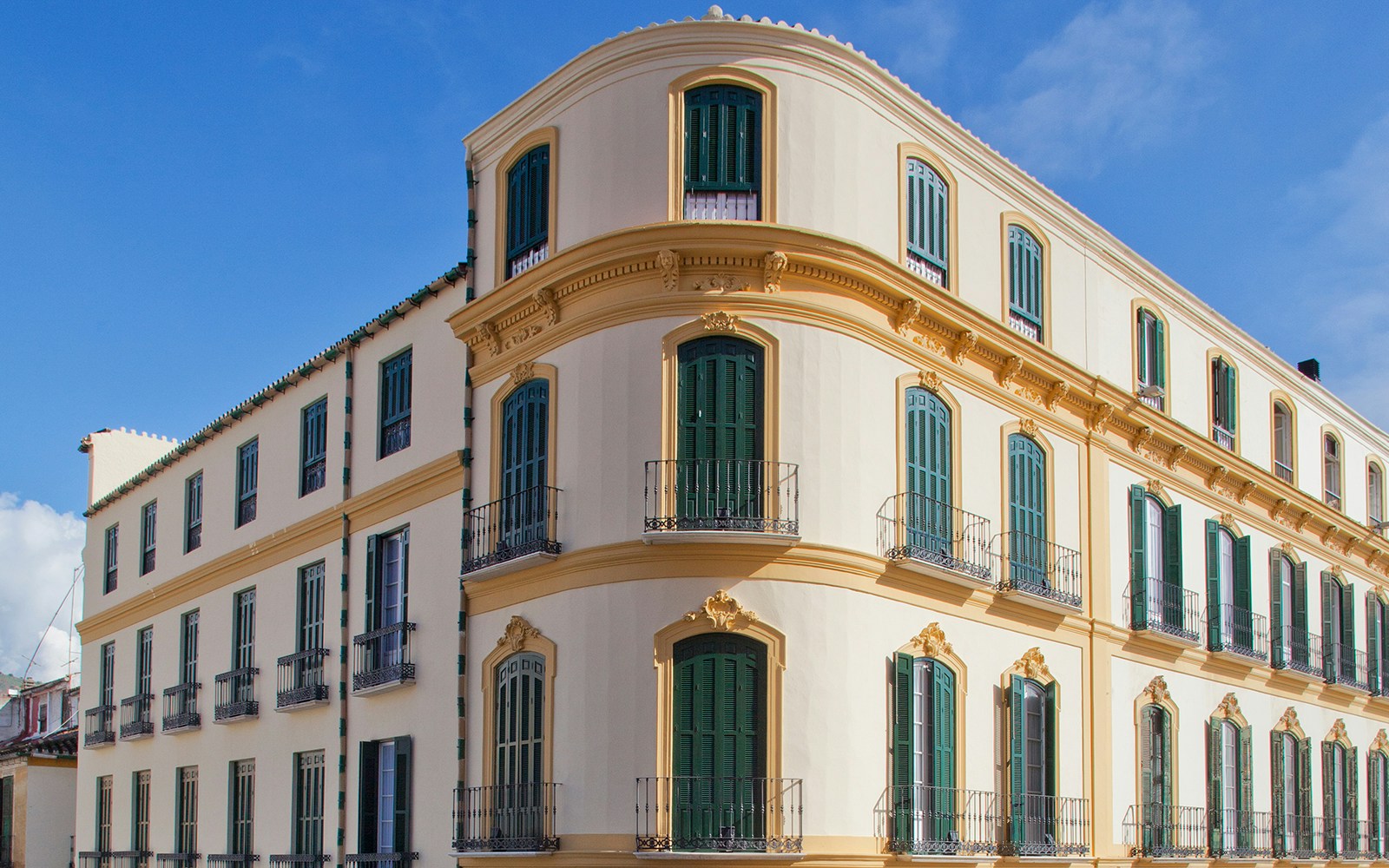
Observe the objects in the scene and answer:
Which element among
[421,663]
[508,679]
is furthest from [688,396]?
[421,663]

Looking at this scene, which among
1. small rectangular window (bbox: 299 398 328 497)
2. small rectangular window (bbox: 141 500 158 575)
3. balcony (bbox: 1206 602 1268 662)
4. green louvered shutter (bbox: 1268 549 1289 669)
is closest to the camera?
small rectangular window (bbox: 299 398 328 497)

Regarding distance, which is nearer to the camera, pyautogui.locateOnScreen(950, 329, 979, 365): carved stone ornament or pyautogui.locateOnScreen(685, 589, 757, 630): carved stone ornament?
pyautogui.locateOnScreen(685, 589, 757, 630): carved stone ornament

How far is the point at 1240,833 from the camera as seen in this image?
29.4 meters

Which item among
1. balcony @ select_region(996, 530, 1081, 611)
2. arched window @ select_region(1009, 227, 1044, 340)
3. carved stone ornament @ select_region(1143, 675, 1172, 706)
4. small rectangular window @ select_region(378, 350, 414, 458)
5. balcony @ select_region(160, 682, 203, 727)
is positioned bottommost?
balcony @ select_region(160, 682, 203, 727)

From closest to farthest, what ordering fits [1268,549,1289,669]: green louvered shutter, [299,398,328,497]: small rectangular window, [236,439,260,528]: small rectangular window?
[299,398,328,497]: small rectangular window < [236,439,260,528]: small rectangular window < [1268,549,1289,669]: green louvered shutter

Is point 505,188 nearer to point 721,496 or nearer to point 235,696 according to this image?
point 721,496

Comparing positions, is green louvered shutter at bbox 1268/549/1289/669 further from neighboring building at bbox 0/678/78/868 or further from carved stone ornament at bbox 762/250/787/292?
neighboring building at bbox 0/678/78/868

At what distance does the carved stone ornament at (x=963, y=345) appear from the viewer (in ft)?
77.3

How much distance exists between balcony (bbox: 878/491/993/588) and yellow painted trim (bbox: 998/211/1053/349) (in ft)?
12.3

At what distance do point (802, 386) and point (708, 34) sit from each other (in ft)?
17.1

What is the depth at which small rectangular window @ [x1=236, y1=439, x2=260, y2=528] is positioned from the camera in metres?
31.1

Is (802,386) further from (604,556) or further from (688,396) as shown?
(604,556)

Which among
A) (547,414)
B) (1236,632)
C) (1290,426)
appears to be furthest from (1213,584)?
(547,414)

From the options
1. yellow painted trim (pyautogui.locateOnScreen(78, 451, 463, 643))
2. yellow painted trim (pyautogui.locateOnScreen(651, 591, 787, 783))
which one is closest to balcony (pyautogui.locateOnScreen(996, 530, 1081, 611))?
yellow painted trim (pyautogui.locateOnScreen(651, 591, 787, 783))
